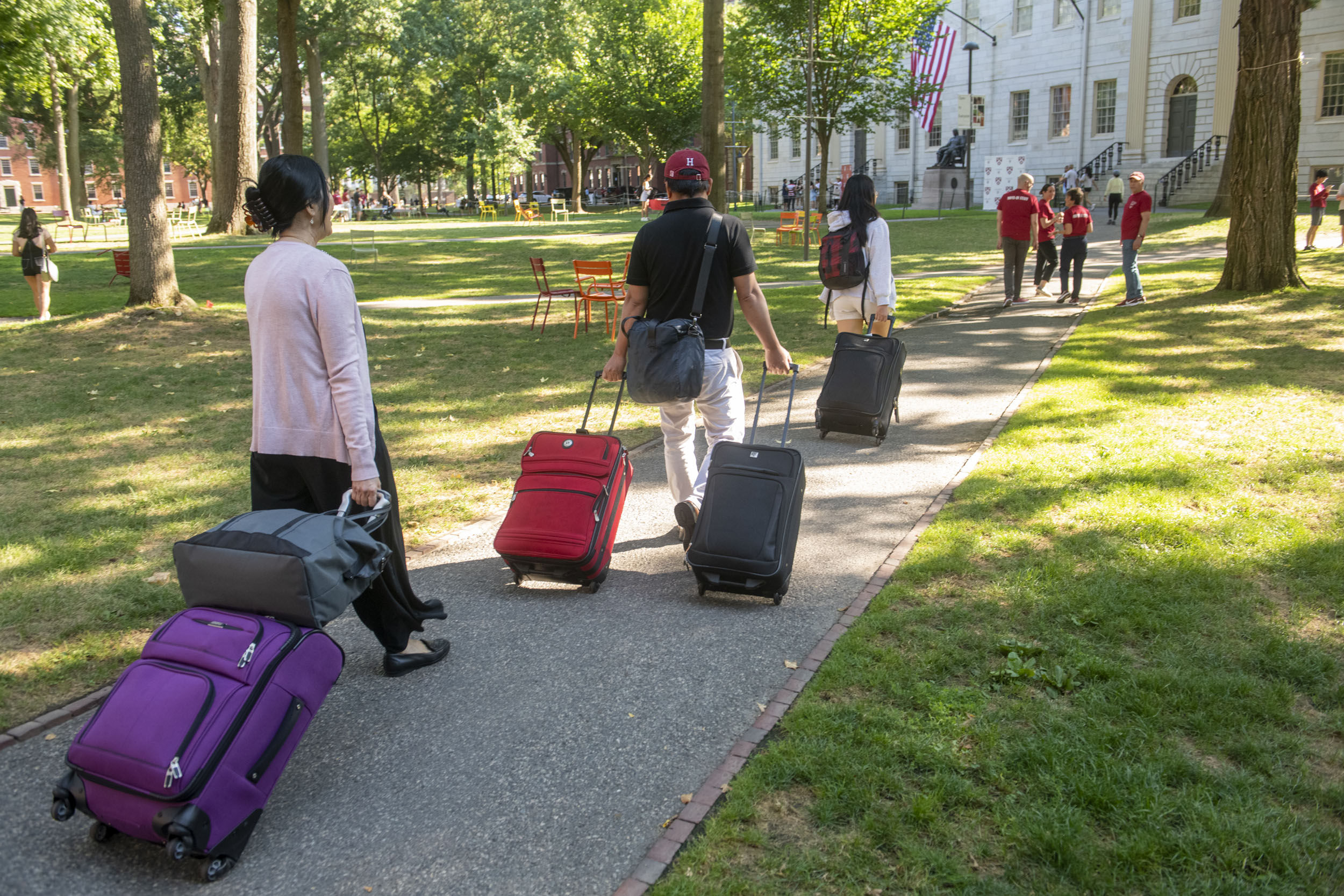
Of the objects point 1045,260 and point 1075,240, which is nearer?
point 1075,240

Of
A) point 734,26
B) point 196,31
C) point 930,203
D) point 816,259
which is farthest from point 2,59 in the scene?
point 930,203

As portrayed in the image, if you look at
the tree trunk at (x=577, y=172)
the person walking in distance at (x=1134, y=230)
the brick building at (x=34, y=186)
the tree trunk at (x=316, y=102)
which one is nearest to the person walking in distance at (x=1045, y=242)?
the person walking in distance at (x=1134, y=230)

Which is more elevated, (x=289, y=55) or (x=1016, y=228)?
(x=289, y=55)

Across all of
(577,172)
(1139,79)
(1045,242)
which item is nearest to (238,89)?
(1045,242)

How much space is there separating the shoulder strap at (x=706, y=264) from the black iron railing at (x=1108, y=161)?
4200 centimetres

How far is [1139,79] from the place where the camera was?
1577 inches

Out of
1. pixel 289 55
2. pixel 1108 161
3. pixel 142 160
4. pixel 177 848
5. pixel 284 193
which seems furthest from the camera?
pixel 1108 161

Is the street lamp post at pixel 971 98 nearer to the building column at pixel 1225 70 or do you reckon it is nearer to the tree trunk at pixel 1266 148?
the building column at pixel 1225 70

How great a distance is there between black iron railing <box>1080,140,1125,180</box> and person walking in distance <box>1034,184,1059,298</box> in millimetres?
29400

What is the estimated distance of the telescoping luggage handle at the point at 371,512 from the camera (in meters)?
3.44

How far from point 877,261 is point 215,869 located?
20.7ft

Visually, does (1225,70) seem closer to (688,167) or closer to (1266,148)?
(1266,148)

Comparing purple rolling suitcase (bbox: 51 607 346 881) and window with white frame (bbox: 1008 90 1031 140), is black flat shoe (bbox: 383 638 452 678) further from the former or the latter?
window with white frame (bbox: 1008 90 1031 140)

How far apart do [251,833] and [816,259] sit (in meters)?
21.8
